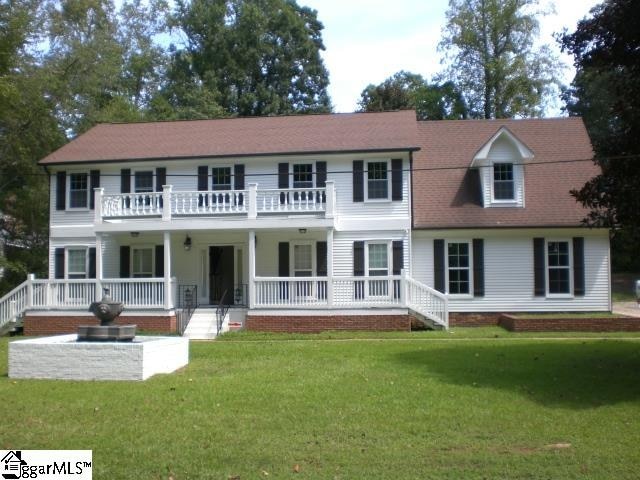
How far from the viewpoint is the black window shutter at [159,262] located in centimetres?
2537

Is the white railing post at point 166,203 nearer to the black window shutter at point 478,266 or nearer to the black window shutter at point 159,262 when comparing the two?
the black window shutter at point 159,262

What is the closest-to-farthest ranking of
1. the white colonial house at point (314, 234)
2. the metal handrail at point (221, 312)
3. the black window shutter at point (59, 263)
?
the metal handrail at point (221, 312) → the white colonial house at point (314, 234) → the black window shutter at point (59, 263)

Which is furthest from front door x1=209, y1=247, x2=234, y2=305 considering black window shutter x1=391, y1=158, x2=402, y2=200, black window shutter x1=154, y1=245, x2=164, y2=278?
black window shutter x1=391, y1=158, x2=402, y2=200

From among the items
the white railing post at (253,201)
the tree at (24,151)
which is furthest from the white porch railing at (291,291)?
the tree at (24,151)

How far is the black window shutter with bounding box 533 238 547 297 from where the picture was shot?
2430 cm

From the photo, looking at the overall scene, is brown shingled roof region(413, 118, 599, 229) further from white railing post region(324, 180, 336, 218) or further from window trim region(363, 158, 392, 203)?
white railing post region(324, 180, 336, 218)

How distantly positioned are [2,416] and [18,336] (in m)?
15.1

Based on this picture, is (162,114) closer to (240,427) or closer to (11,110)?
(11,110)

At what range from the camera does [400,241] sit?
24078mm

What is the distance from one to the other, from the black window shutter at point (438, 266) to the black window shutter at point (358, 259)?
2.57m

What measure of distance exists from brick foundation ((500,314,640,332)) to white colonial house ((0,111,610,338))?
8.75ft

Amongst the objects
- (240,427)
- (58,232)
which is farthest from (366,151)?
(240,427)

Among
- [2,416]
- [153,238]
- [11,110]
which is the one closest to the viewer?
[2,416]

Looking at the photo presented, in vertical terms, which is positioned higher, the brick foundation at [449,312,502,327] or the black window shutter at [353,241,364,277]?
the black window shutter at [353,241,364,277]
